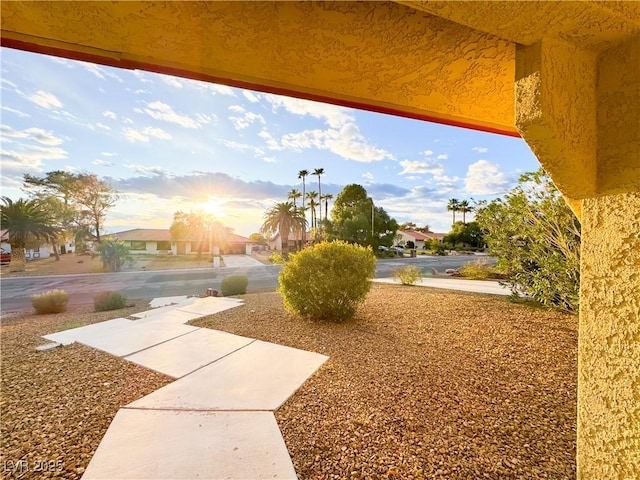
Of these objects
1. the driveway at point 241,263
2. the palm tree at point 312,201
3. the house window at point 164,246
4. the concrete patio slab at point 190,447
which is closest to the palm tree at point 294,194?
the palm tree at point 312,201

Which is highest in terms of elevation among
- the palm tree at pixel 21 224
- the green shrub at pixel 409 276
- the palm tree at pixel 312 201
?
the palm tree at pixel 312 201

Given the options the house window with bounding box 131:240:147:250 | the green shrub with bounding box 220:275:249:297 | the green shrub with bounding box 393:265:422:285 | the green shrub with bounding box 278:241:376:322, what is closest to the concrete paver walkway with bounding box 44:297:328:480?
the green shrub with bounding box 278:241:376:322

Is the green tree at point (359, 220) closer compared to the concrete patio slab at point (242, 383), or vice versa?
the concrete patio slab at point (242, 383)

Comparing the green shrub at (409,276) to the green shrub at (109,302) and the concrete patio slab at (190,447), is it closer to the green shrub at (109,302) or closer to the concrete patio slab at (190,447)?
the concrete patio slab at (190,447)

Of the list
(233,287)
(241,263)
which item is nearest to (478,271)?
(233,287)

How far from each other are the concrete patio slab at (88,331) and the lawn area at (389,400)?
11.4 inches

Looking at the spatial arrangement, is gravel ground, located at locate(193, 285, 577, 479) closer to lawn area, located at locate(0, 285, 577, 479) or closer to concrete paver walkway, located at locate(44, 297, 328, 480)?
lawn area, located at locate(0, 285, 577, 479)

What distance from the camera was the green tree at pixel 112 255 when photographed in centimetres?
2081

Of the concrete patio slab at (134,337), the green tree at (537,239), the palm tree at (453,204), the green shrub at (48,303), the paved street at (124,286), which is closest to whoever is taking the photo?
the concrete patio slab at (134,337)

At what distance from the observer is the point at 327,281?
15.6 feet

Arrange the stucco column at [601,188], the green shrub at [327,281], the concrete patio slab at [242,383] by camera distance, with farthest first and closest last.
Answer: the green shrub at [327,281] < the concrete patio slab at [242,383] < the stucco column at [601,188]

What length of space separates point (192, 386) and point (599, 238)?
3398 millimetres

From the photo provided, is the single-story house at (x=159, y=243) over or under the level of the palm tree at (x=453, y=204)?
under

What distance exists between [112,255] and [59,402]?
902 inches
